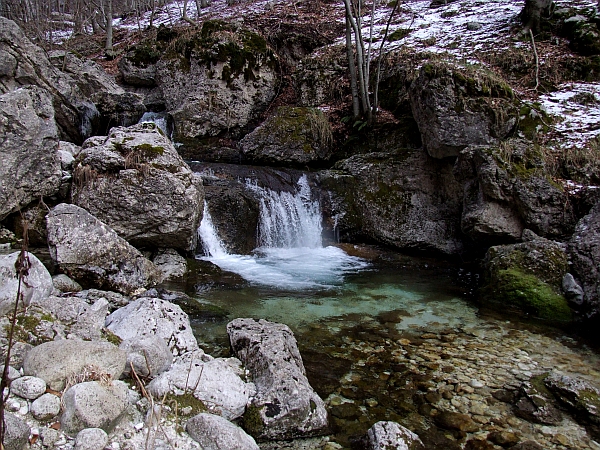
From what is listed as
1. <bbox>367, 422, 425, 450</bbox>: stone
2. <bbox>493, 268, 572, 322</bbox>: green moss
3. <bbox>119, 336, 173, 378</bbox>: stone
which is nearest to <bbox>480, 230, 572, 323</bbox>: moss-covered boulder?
<bbox>493, 268, 572, 322</bbox>: green moss

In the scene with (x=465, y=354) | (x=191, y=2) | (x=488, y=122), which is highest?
(x=191, y=2)

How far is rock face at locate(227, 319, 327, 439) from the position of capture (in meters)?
3.08

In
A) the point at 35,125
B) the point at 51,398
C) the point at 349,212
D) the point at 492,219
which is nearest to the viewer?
the point at 51,398

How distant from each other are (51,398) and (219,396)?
3.81 feet

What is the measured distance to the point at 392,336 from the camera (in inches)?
199

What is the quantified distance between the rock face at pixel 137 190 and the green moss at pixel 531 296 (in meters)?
5.56

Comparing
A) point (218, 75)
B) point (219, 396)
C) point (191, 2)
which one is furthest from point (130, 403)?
point (191, 2)

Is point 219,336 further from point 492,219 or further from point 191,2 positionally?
point 191,2

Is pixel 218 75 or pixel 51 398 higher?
pixel 218 75

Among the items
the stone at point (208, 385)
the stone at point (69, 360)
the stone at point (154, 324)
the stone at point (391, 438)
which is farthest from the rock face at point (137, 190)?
the stone at point (391, 438)

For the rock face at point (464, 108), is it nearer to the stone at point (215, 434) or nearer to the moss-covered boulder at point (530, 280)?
the moss-covered boulder at point (530, 280)

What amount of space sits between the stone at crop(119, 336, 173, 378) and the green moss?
5.32 meters

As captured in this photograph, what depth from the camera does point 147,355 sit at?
3.24 metres

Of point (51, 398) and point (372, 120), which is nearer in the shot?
point (51, 398)
